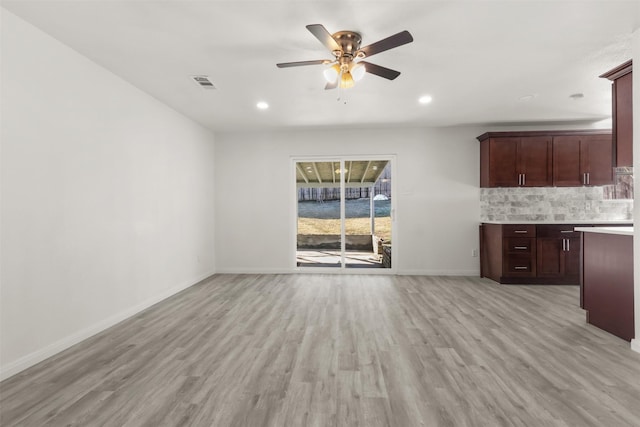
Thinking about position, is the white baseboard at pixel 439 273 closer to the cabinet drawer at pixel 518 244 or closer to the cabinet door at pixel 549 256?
the cabinet drawer at pixel 518 244

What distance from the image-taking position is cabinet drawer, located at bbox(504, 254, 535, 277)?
15.7 feet

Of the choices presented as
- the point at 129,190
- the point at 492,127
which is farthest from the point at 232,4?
the point at 492,127

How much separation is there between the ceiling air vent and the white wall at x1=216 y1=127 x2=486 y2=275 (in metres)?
2.15

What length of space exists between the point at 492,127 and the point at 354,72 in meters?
4.02

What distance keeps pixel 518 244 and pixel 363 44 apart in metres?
3.92

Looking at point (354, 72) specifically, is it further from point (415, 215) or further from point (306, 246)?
point (306, 246)

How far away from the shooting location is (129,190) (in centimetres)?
352

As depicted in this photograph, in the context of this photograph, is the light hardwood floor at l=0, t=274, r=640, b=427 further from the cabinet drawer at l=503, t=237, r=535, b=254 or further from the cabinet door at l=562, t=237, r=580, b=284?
the cabinet door at l=562, t=237, r=580, b=284

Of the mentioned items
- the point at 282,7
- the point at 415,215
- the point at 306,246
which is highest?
the point at 282,7

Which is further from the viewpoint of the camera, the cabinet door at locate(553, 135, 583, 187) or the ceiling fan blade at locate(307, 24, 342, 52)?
the cabinet door at locate(553, 135, 583, 187)

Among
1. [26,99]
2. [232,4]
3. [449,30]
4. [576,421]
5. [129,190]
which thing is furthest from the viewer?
[129,190]

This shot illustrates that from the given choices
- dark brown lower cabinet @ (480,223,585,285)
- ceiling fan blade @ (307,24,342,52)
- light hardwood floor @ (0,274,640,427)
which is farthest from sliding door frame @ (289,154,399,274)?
ceiling fan blade @ (307,24,342,52)

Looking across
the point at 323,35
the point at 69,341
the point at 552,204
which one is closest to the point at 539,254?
the point at 552,204

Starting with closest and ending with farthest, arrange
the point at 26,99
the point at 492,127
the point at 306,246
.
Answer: the point at 26,99 < the point at 492,127 < the point at 306,246
